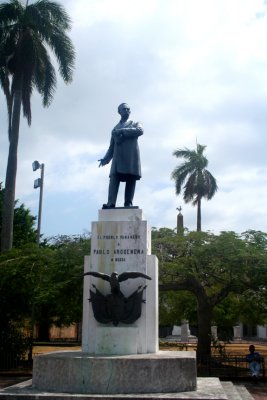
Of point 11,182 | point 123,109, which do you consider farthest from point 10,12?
point 123,109

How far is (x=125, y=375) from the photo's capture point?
834 cm

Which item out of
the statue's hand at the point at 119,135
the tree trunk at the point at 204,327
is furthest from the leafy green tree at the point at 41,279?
the statue's hand at the point at 119,135

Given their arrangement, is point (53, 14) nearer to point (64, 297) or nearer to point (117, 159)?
point (64, 297)

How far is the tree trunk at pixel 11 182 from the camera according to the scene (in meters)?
23.6

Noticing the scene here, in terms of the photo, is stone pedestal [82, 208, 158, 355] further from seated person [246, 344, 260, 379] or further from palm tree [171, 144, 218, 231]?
palm tree [171, 144, 218, 231]

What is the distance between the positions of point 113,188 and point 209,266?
31.8ft

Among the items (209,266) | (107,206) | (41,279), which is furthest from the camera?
(41,279)

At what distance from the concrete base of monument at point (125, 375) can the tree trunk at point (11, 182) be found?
15.5 meters

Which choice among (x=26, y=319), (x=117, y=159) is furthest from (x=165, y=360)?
(x=26, y=319)

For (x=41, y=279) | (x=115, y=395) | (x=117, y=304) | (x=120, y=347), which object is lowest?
(x=115, y=395)

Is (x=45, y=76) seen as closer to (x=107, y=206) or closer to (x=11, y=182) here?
(x=11, y=182)

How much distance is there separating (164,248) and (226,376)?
530cm

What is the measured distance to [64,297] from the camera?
19547 mm

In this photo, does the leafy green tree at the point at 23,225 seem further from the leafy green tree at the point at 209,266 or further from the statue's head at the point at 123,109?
the statue's head at the point at 123,109
